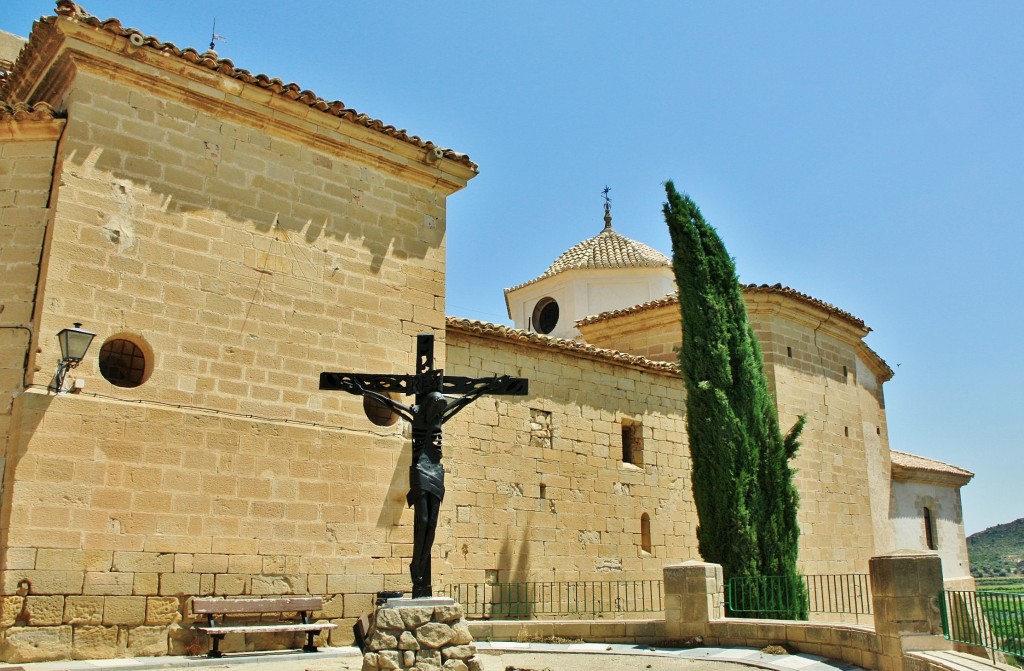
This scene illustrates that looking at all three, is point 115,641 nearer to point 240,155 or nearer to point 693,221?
point 240,155

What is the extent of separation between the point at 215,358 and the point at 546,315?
48.8ft

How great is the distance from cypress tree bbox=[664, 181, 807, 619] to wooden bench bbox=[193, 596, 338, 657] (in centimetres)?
591

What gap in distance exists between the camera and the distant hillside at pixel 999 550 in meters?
42.4

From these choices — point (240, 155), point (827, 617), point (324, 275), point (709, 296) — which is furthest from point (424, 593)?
point (827, 617)

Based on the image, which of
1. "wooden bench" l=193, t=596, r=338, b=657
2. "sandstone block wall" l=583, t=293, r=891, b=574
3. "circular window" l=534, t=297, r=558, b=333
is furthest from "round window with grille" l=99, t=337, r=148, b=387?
"circular window" l=534, t=297, r=558, b=333

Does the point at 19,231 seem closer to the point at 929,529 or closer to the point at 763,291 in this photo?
the point at 763,291

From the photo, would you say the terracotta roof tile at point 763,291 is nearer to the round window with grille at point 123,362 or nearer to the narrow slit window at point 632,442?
the narrow slit window at point 632,442

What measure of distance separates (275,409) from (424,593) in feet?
10.7

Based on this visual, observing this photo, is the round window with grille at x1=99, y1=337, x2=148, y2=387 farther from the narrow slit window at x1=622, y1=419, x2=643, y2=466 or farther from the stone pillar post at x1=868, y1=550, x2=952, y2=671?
the narrow slit window at x1=622, y1=419, x2=643, y2=466

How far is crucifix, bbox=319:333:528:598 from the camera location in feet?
23.8

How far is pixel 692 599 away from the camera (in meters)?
10.1

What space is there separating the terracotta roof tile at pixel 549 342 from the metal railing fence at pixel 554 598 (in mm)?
3422

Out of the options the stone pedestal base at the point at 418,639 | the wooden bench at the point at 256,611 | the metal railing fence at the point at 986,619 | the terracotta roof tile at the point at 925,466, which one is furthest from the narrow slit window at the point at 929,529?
the stone pedestal base at the point at 418,639

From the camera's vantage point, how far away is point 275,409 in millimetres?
9672
